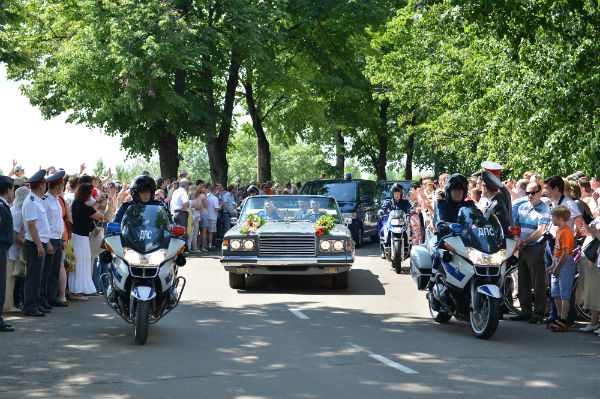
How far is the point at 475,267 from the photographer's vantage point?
995 cm

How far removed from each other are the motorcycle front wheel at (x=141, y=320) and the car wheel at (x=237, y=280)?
208 inches

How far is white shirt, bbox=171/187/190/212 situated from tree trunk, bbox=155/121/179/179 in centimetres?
825

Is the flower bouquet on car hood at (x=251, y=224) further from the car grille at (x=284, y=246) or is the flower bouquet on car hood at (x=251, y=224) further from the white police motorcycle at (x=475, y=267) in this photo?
the white police motorcycle at (x=475, y=267)

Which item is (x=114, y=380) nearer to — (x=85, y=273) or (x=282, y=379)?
(x=282, y=379)

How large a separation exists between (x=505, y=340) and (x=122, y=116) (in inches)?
857

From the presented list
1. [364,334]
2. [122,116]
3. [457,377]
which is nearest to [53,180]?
[364,334]

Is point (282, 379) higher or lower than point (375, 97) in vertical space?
lower

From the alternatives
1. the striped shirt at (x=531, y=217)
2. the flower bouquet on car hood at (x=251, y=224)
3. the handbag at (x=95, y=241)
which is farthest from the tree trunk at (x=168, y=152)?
the striped shirt at (x=531, y=217)

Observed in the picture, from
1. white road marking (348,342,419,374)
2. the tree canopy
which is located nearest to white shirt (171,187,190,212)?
the tree canopy

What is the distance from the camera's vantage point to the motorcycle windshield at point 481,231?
394 inches

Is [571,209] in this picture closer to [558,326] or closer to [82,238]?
[558,326]

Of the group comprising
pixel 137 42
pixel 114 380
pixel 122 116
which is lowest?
pixel 114 380

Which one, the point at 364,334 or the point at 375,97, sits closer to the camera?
the point at 364,334

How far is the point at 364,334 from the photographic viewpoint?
1011cm
